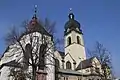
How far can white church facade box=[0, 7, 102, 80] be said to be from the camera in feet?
120

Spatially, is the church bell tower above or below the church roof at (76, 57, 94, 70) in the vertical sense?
above

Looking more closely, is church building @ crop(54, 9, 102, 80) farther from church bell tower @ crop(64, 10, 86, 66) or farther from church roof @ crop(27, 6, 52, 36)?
church roof @ crop(27, 6, 52, 36)

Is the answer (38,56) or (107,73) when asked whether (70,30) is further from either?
(38,56)

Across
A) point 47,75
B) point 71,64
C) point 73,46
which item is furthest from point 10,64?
point 73,46

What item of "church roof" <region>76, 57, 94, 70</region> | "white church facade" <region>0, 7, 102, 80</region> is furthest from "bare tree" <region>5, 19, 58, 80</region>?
"church roof" <region>76, 57, 94, 70</region>

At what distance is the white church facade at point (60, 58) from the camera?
120 ft

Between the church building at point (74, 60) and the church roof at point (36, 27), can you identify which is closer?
the church roof at point (36, 27)

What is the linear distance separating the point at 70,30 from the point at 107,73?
2763cm

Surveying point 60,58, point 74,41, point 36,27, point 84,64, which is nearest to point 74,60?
point 84,64

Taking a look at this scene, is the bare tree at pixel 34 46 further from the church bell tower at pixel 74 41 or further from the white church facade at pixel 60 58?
the church bell tower at pixel 74 41

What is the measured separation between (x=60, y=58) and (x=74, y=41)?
9250 millimetres

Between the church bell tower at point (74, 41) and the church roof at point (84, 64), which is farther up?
the church bell tower at point (74, 41)

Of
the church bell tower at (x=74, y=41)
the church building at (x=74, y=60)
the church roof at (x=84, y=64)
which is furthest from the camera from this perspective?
the church bell tower at (x=74, y=41)

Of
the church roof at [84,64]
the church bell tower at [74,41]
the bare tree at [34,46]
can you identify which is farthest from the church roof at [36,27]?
the church bell tower at [74,41]
